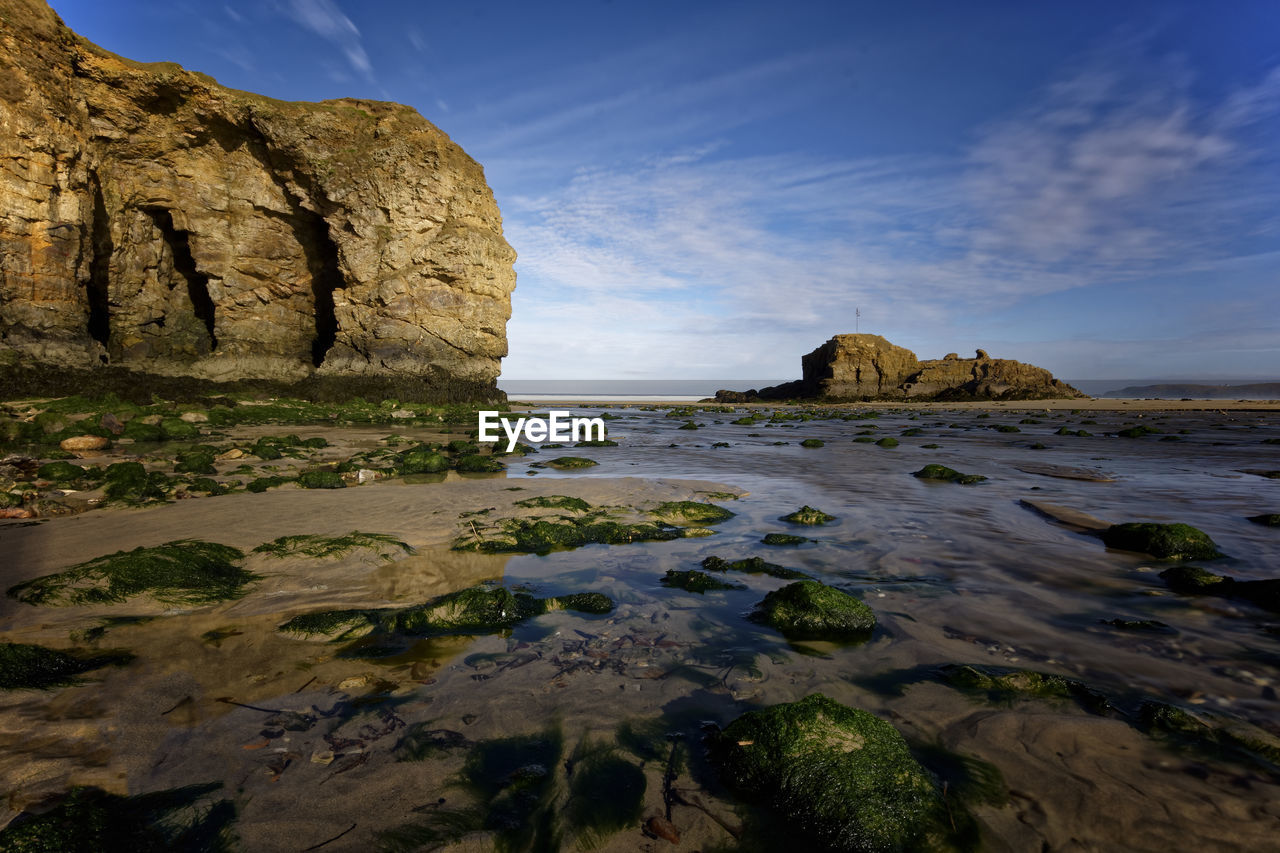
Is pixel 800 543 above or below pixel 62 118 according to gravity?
below

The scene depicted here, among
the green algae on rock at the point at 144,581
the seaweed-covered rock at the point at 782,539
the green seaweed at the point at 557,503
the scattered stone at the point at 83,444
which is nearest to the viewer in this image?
the green algae on rock at the point at 144,581

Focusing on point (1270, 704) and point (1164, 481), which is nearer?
point (1270, 704)

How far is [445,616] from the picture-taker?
12.0 feet

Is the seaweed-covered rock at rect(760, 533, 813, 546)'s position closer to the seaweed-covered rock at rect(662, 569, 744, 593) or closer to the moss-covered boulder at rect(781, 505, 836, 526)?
the moss-covered boulder at rect(781, 505, 836, 526)

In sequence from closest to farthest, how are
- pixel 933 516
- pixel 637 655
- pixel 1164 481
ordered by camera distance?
pixel 637 655, pixel 933 516, pixel 1164 481

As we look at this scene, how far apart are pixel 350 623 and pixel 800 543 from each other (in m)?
4.23

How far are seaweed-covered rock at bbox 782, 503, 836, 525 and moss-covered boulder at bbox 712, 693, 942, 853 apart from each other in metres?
4.22

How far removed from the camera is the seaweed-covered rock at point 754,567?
15.3 ft

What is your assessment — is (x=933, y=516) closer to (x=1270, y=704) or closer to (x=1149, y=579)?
(x=1149, y=579)

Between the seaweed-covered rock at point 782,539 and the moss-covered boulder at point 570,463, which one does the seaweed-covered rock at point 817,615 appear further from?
the moss-covered boulder at point 570,463

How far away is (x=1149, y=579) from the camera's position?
14.6ft

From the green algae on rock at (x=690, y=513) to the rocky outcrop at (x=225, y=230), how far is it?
2615cm

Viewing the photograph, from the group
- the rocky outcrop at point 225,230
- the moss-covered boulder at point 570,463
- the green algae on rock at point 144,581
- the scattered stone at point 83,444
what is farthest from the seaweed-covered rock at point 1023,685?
the rocky outcrop at point 225,230

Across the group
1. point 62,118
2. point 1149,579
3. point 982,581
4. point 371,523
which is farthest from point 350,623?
point 62,118
